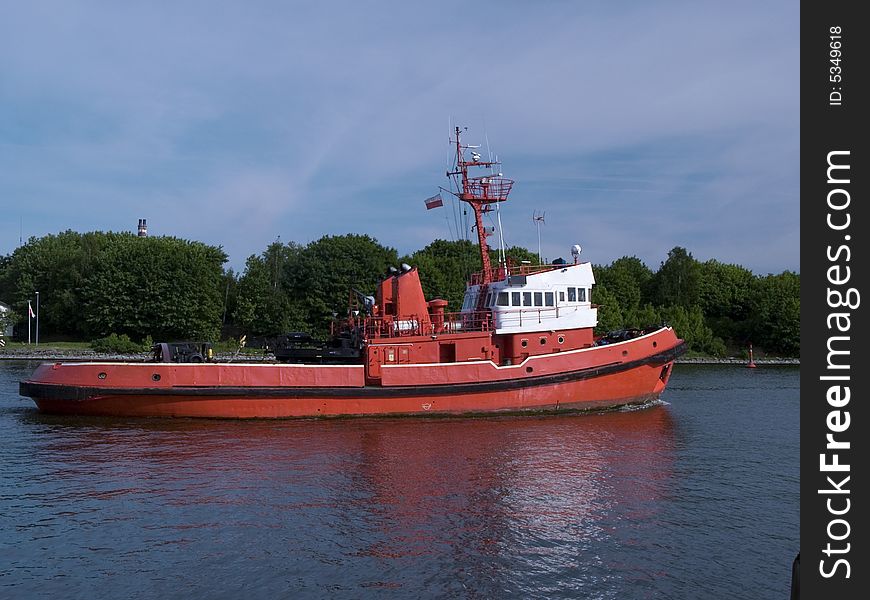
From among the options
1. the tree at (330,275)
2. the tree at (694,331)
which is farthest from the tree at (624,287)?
the tree at (330,275)

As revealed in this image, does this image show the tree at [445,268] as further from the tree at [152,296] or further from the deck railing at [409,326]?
the deck railing at [409,326]

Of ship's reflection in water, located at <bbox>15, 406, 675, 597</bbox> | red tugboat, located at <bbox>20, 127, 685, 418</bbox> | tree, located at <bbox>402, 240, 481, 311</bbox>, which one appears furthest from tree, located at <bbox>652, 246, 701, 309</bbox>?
ship's reflection in water, located at <bbox>15, 406, 675, 597</bbox>

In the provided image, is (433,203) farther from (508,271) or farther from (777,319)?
(777,319)

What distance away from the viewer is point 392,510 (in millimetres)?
12977

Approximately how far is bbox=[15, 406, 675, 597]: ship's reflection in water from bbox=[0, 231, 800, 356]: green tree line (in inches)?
1358

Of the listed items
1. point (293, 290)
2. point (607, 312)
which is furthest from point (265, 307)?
point (607, 312)

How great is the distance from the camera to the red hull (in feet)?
71.1

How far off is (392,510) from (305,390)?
951cm

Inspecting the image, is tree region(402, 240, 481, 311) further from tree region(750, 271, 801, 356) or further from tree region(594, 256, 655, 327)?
tree region(750, 271, 801, 356)

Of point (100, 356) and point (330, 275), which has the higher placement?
point (330, 275)

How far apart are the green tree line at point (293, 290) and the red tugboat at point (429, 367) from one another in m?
26.9
